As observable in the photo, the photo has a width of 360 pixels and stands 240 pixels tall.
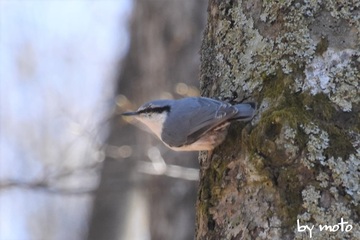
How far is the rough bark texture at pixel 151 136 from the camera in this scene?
3.80m

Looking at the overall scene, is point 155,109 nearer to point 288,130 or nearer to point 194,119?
point 194,119

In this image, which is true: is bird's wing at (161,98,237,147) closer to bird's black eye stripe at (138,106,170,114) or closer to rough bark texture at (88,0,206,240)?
bird's black eye stripe at (138,106,170,114)

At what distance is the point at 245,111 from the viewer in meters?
2.01

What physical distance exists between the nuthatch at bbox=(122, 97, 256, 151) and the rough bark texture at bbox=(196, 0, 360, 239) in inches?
1.5

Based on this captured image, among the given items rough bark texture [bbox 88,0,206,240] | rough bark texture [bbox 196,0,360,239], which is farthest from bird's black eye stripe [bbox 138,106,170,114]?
Result: rough bark texture [bbox 88,0,206,240]

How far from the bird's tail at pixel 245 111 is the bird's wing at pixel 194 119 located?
0.01 m

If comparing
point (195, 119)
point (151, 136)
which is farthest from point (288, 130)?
point (151, 136)

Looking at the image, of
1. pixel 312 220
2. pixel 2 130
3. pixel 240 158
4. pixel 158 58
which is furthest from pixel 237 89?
pixel 2 130

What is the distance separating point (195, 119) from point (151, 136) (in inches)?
74.2

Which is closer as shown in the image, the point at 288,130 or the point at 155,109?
the point at 288,130

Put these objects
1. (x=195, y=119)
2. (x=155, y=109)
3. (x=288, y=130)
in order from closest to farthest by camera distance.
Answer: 1. (x=288, y=130)
2. (x=195, y=119)
3. (x=155, y=109)

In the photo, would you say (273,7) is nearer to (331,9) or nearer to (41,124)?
(331,9)

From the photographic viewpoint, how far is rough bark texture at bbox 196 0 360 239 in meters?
1.79

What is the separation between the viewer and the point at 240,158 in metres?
1.99
